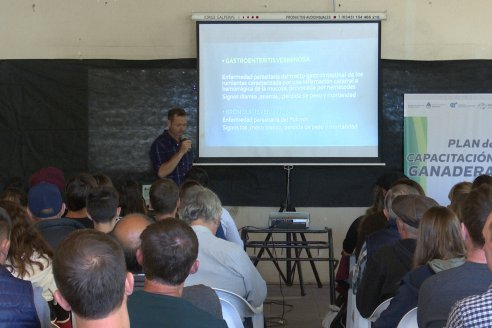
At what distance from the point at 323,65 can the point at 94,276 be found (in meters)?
5.20

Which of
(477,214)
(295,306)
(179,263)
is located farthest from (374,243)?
(295,306)

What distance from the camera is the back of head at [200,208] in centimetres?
352

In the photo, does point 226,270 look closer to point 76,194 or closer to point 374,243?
point 374,243

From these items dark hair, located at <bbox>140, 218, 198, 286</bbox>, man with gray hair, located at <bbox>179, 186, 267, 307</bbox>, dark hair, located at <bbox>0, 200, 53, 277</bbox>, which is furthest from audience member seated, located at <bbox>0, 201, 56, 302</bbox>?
dark hair, located at <bbox>140, 218, 198, 286</bbox>

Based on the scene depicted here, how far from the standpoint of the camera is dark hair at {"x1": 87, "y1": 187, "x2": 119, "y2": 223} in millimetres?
3693

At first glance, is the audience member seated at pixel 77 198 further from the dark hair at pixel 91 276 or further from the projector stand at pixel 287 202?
the projector stand at pixel 287 202

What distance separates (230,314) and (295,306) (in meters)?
3.31

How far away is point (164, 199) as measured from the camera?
386 cm

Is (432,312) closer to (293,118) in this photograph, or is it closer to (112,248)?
(112,248)

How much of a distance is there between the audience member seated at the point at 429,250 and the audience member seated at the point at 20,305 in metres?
1.33

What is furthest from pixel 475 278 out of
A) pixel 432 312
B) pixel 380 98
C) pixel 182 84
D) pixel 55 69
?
pixel 55 69

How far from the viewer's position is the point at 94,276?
62.8 inches

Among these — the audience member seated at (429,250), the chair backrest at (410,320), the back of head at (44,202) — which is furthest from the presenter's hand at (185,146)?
the chair backrest at (410,320)

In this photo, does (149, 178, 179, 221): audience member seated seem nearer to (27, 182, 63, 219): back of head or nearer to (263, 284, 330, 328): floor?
(27, 182, 63, 219): back of head
